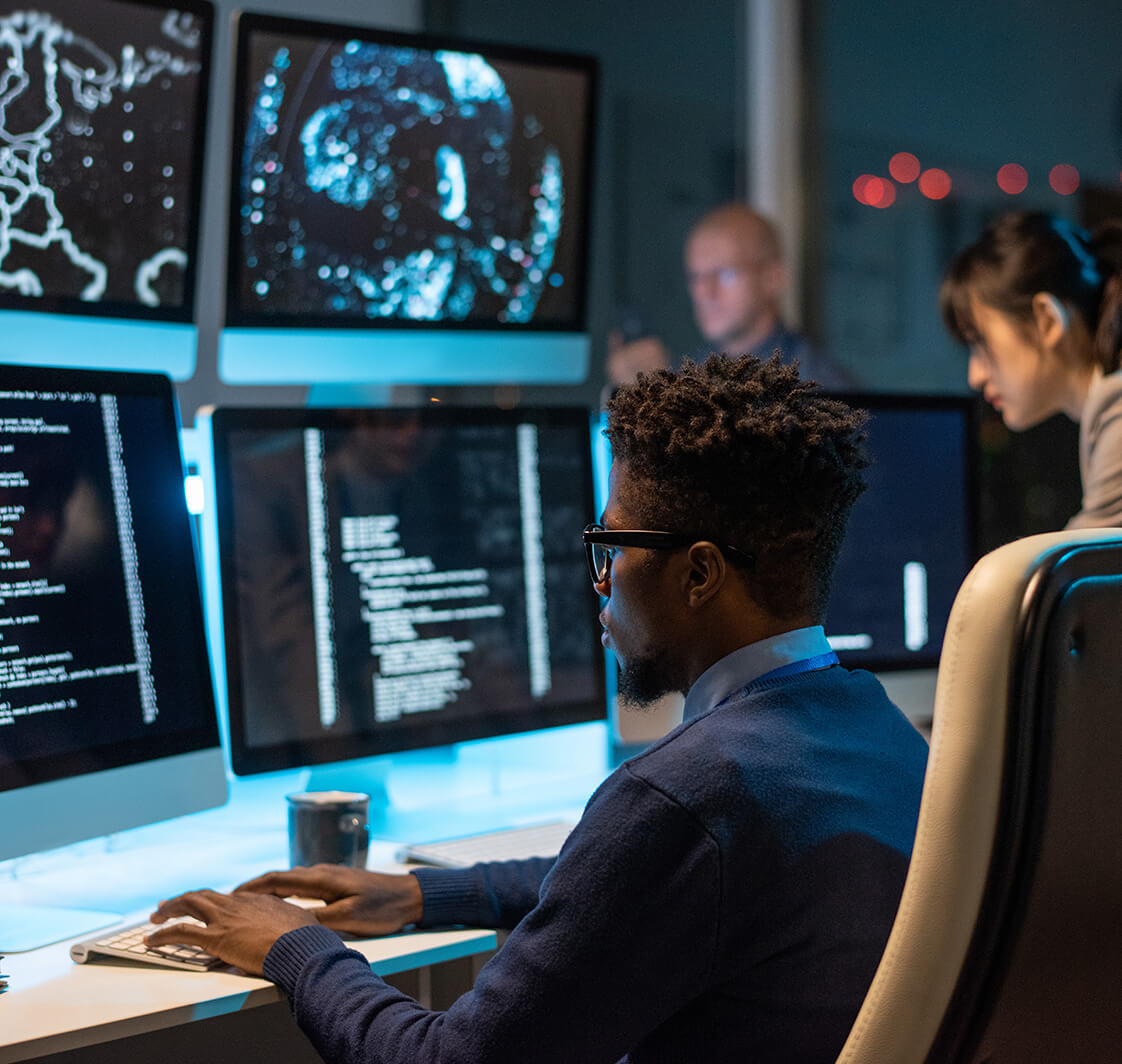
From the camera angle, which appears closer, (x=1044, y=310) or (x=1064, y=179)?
(x=1044, y=310)

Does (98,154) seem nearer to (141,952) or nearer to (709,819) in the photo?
(141,952)

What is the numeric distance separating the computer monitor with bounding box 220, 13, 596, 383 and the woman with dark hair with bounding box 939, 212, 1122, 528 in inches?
26.3

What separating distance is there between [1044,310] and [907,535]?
1.36 ft

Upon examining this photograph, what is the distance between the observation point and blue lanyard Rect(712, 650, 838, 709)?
99 centimetres

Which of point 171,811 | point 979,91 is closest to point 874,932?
point 171,811

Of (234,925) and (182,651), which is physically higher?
(182,651)

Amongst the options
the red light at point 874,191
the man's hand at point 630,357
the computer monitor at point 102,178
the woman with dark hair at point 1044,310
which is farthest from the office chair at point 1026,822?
the red light at point 874,191

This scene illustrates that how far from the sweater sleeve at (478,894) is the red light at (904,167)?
109 inches

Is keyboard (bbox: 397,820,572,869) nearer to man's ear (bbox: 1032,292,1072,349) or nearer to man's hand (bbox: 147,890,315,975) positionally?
man's hand (bbox: 147,890,315,975)

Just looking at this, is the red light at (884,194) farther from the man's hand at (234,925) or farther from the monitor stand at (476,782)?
the man's hand at (234,925)

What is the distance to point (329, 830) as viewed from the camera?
4.47 feet

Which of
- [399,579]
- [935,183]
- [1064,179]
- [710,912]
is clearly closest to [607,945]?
[710,912]

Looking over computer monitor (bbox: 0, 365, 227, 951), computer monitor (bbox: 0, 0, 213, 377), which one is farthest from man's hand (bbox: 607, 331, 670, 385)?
computer monitor (bbox: 0, 365, 227, 951)

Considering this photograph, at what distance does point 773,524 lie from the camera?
1.00m
